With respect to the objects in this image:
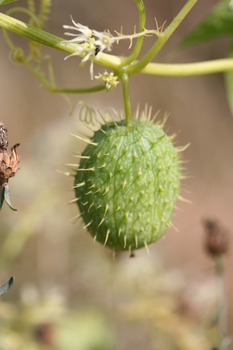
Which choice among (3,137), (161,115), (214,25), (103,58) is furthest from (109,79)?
(161,115)

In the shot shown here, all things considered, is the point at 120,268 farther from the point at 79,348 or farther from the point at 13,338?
the point at 13,338

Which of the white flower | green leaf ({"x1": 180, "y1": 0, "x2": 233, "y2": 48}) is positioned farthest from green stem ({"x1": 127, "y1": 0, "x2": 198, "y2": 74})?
green leaf ({"x1": 180, "y1": 0, "x2": 233, "y2": 48})

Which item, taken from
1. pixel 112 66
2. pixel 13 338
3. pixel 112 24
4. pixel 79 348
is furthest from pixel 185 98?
pixel 112 66

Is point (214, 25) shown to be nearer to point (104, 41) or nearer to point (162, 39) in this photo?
point (162, 39)

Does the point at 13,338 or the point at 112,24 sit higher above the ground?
the point at 112,24

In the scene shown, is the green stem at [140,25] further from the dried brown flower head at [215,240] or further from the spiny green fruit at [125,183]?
the dried brown flower head at [215,240]

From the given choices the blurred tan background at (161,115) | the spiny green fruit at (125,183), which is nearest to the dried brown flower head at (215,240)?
the spiny green fruit at (125,183)

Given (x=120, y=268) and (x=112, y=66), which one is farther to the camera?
(x=120, y=268)
